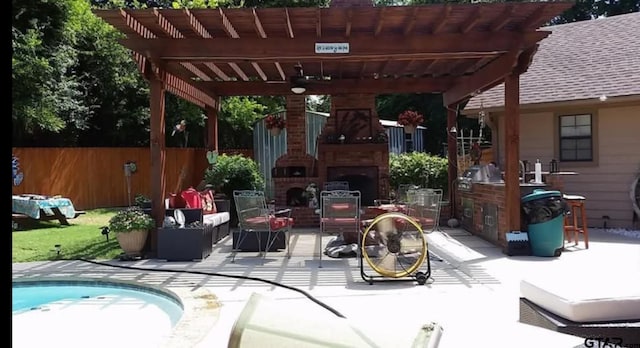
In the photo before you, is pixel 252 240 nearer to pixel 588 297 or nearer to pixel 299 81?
pixel 299 81

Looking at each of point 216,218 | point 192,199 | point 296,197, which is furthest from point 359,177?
point 192,199

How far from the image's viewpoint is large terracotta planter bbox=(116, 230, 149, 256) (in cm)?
752

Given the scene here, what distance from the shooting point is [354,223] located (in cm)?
722

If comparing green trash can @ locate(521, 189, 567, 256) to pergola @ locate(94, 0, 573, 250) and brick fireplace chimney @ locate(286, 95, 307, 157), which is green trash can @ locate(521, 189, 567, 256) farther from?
brick fireplace chimney @ locate(286, 95, 307, 157)

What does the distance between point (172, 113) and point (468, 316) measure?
15.2m

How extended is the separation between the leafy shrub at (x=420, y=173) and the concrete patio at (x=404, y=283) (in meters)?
4.53

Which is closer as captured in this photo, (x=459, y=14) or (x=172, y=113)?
(x=459, y=14)

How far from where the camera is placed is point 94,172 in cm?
1664

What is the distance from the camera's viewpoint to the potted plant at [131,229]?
7.48 meters

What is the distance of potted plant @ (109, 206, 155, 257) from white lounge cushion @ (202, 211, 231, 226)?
0.87m

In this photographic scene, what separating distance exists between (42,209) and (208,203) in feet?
14.7

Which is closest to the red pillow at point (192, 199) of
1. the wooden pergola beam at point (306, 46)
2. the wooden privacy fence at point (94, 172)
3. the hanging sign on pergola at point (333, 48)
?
the wooden pergola beam at point (306, 46)
